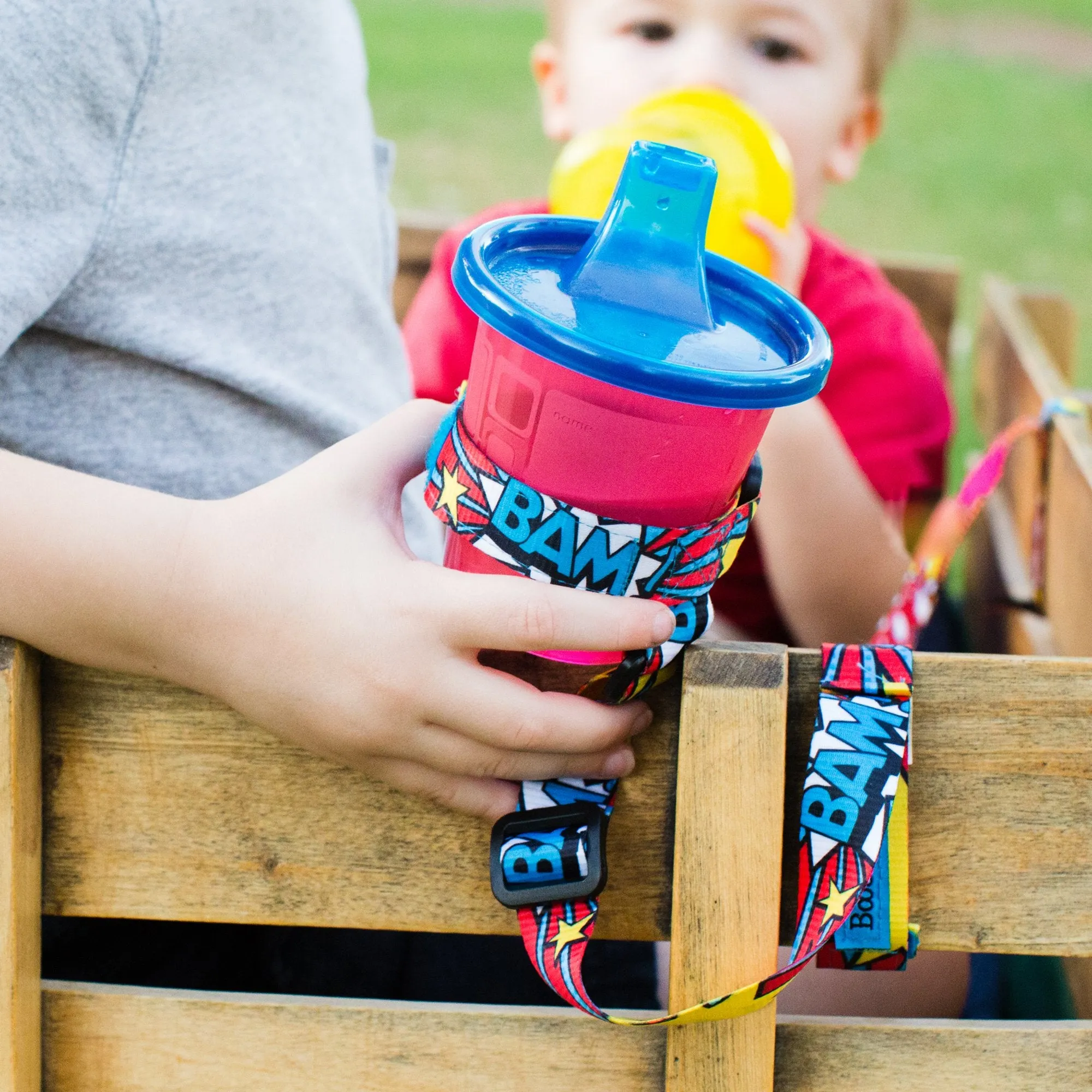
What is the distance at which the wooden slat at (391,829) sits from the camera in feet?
1.95

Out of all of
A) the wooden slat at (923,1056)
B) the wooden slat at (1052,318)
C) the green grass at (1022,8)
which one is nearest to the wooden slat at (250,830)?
the wooden slat at (923,1056)

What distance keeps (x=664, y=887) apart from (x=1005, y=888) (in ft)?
0.57

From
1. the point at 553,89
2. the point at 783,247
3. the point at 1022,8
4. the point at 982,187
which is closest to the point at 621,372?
the point at 783,247

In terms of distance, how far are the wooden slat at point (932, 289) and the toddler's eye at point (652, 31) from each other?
1.72ft

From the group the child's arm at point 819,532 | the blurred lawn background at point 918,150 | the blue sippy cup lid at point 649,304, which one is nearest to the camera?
the blue sippy cup lid at point 649,304

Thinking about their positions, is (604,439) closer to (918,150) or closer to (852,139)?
(852,139)

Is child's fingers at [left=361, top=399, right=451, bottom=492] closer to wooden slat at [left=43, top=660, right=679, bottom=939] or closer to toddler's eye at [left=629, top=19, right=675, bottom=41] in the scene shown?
wooden slat at [left=43, top=660, right=679, bottom=939]

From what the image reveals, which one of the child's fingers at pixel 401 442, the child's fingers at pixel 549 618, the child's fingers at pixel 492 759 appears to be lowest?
the child's fingers at pixel 492 759

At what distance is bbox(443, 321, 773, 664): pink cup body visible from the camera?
48 centimetres

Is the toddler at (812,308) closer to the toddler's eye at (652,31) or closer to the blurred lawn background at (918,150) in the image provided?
the toddler's eye at (652,31)

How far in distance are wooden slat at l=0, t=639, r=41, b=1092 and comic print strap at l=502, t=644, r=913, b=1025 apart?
24cm

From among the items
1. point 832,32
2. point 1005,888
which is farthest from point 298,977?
point 832,32

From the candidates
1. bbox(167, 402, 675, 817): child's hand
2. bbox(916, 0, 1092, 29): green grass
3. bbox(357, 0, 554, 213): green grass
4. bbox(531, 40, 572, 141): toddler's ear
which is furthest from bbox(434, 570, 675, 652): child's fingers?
bbox(916, 0, 1092, 29): green grass

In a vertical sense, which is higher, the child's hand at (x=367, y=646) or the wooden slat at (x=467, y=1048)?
the child's hand at (x=367, y=646)
